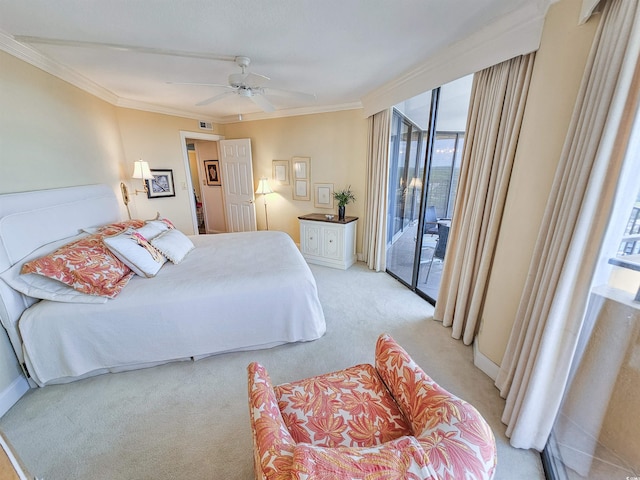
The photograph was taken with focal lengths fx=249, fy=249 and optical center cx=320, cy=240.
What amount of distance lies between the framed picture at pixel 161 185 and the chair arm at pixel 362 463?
14.3 feet

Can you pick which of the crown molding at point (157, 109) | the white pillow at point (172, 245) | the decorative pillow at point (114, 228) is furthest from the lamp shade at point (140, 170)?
the white pillow at point (172, 245)

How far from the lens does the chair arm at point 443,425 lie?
0.63m

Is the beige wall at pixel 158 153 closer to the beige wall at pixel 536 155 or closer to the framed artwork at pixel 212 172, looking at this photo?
the framed artwork at pixel 212 172

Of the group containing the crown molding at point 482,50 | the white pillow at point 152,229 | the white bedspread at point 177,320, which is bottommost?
the white bedspread at point 177,320

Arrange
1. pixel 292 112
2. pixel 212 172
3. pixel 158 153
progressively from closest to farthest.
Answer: pixel 158 153 < pixel 292 112 < pixel 212 172

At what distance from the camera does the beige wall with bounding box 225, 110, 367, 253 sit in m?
3.98

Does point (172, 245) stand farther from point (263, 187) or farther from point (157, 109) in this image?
point (157, 109)

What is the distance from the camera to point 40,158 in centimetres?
214

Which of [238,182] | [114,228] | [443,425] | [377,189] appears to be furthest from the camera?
[238,182]

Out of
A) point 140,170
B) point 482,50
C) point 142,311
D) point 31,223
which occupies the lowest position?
point 142,311

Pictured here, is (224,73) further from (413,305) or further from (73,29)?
(413,305)

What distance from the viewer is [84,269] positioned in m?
1.77

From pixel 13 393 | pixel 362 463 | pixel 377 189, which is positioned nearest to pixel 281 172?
pixel 377 189

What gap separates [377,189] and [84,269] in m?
3.27
